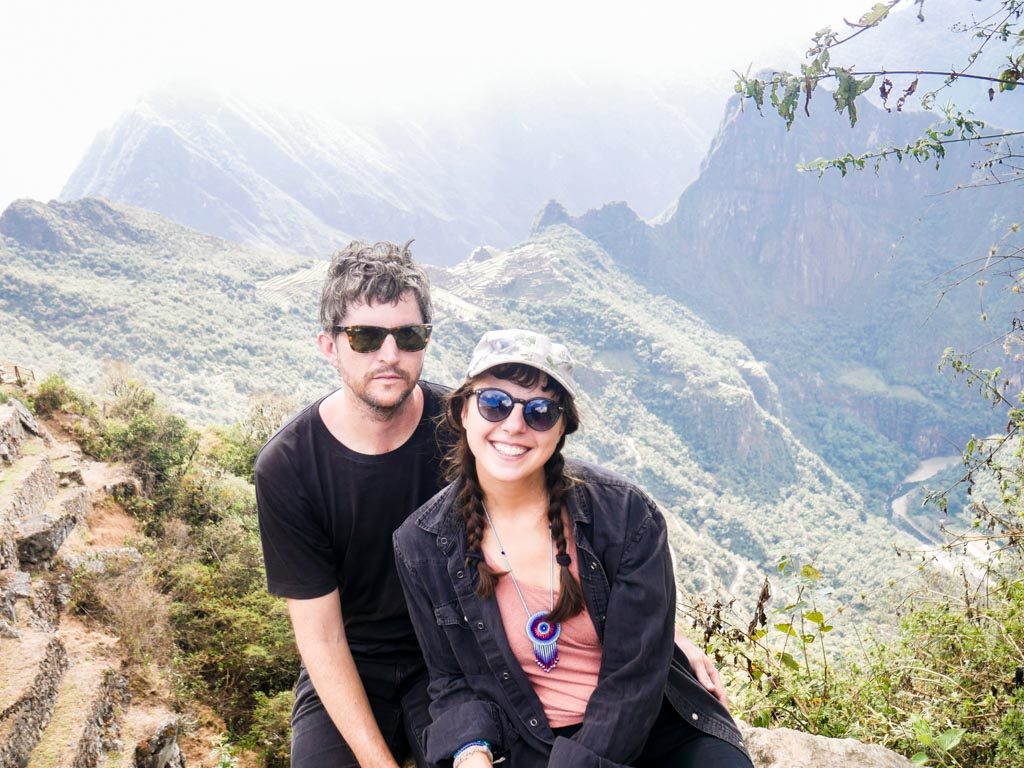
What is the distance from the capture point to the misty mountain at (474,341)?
37.0 m

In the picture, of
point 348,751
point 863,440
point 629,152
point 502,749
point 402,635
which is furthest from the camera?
point 629,152

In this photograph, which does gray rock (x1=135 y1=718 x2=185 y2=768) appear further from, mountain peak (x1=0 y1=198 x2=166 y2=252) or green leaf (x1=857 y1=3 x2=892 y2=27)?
mountain peak (x1=0 y1=198 x2=166 y2=252)

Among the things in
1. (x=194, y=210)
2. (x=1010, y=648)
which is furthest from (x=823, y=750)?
(x=194, y=210)

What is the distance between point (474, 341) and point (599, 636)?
194 ft

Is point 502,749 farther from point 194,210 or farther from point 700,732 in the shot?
point 194,210

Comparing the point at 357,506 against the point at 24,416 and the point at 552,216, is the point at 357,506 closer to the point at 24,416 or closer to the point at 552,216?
the point at 24,416

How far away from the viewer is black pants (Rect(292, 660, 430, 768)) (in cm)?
193

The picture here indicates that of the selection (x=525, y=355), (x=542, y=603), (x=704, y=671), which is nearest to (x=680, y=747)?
(x=704, y=671)

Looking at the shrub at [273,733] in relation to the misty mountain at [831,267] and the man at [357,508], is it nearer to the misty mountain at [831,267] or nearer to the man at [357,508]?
the man at [357,508]

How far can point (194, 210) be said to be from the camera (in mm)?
119500

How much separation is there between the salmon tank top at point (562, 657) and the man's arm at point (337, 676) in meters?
0.57

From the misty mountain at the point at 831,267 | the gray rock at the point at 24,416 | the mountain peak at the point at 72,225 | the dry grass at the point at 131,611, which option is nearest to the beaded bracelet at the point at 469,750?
the dry grass at the point at 131,611

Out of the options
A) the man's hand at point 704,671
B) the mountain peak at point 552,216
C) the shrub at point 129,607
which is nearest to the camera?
the man's hand at point 704,671

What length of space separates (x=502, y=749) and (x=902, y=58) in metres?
155
